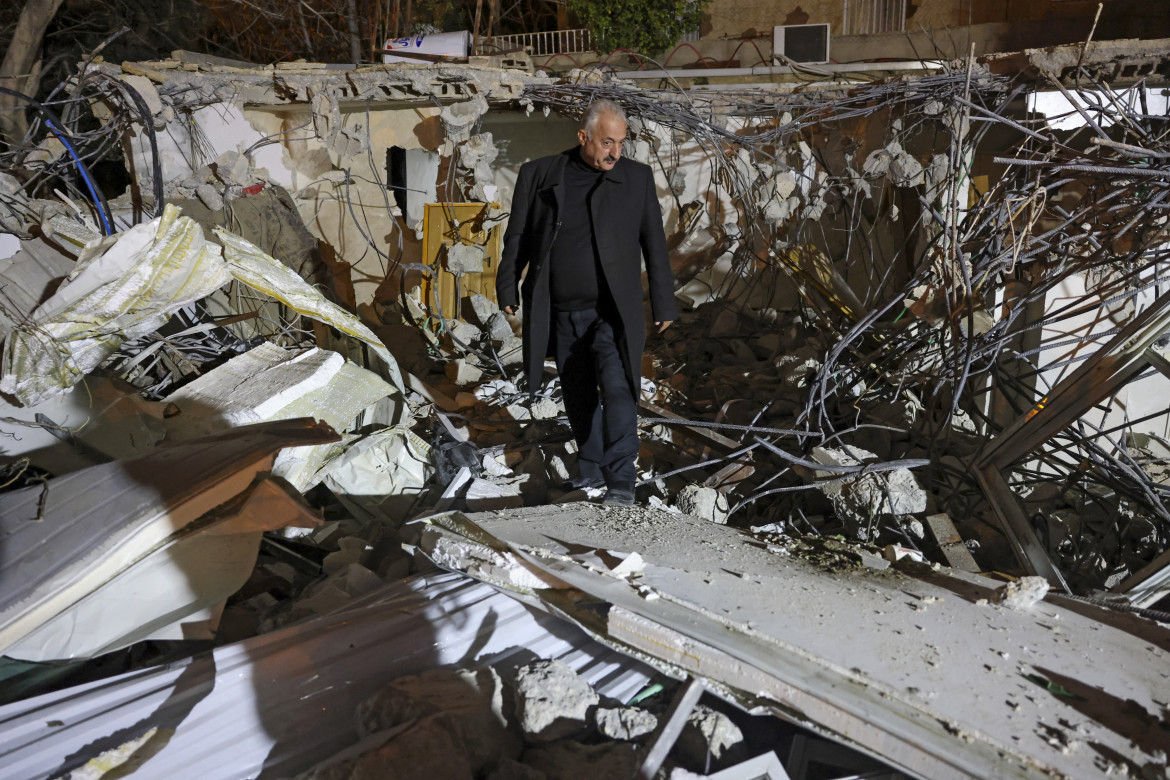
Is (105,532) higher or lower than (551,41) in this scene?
lower

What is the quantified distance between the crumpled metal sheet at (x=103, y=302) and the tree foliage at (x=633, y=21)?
11.1 m

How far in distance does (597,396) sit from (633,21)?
11.3m

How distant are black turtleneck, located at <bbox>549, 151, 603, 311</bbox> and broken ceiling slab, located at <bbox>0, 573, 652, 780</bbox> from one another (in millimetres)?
1549

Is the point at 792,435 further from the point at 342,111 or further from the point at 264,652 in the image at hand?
the point at 342,111

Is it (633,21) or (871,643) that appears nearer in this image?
(871,643)

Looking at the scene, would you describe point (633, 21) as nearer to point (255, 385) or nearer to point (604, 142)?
point (604, 142)

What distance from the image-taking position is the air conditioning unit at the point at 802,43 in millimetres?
8712

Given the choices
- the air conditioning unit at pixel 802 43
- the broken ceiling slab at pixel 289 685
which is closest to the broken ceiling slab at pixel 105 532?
the broken ceiling slab at pixel 289 685

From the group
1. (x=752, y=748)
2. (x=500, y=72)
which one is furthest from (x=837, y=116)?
(x=752, y=748)

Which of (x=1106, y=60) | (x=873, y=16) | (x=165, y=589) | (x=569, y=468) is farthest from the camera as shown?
(x=873, y=16)

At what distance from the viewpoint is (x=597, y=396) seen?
3840 mm

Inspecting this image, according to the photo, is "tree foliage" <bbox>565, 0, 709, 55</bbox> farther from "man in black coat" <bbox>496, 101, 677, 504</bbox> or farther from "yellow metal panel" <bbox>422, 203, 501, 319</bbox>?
"man in black coat" <bbox>496, 101, 677, 504</bbox>

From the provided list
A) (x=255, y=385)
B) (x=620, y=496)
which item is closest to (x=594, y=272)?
(x=620, y=496)

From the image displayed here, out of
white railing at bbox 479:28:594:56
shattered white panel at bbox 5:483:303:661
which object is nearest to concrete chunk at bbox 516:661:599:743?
shattered white panel at bbox 5:483:303:661
